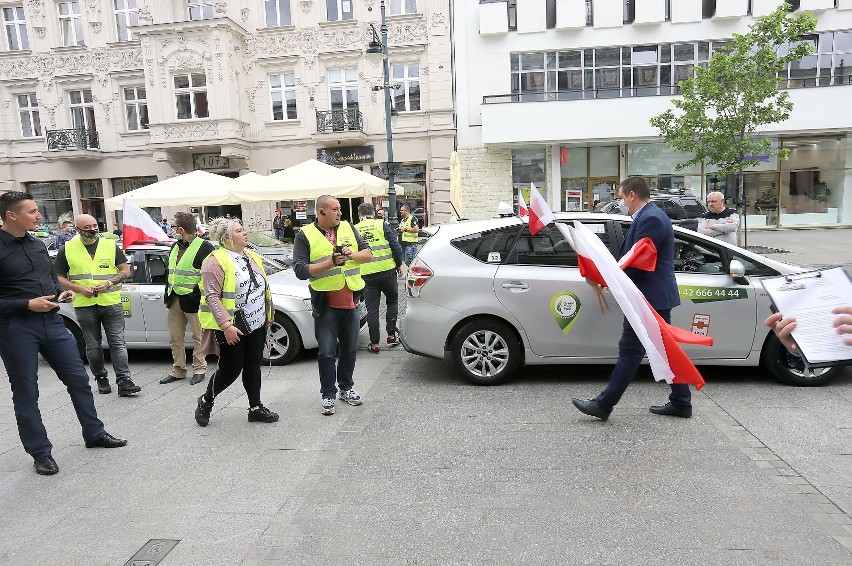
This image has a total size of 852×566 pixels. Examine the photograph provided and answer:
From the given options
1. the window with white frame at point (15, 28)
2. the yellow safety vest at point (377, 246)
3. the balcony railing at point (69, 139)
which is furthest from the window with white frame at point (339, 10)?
the yellow safety vest at point (377, 246)

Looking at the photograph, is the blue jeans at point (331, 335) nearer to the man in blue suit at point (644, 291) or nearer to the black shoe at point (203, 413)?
the black shoe at point (203, 413)

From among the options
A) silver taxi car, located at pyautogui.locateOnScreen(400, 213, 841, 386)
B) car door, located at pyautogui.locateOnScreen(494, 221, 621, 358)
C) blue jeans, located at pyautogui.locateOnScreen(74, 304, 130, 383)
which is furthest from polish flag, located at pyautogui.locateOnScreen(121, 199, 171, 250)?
car door, located at pyautogui.locateOnScreen(494, 221, 621, 358)

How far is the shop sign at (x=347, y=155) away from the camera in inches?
993

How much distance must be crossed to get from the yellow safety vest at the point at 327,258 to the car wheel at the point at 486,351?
4.30ft

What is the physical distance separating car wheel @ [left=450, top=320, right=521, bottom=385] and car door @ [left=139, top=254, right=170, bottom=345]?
3802 mm

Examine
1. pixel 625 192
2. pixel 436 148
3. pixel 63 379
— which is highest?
pixel 436 148

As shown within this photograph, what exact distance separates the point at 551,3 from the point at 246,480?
24.3m

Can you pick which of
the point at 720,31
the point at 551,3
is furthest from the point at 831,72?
the point at 551,3

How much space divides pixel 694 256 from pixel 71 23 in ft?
97.0

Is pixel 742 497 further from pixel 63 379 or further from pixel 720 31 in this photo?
pixel 720 31

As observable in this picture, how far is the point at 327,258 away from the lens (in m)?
5.08

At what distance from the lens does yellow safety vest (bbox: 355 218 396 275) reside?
7.73 meters

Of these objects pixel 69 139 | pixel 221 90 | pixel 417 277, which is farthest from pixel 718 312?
pixel 69 139

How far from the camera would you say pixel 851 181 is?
23875 millimetres
